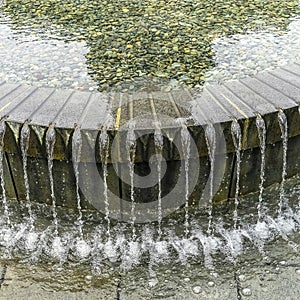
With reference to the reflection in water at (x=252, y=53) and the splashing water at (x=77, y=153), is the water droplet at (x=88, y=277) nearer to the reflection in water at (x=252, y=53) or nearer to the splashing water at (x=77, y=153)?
the splashing water at (x=77, y=153)

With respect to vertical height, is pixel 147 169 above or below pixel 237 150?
below

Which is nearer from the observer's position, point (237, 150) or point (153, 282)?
point (153, 282)

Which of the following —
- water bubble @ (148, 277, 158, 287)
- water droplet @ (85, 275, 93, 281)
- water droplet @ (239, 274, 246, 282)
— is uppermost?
water droplet @ (85, 275, 93, 281)

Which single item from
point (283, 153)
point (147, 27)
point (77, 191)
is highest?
point (147, 27)

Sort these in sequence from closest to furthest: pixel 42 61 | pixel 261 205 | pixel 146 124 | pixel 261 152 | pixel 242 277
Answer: pixel 242 277 → pixel 146 124 → pixel 261 152 → pixel 261 205 → pixel 42 61

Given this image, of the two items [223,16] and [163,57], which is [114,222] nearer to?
[163,57]

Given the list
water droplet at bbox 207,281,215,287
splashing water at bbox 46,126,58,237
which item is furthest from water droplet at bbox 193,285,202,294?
splashing water at bbox 46,126,58,237

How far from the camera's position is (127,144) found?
3.58m

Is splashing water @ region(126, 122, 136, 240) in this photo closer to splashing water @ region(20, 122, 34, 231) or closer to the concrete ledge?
the concrete ledge

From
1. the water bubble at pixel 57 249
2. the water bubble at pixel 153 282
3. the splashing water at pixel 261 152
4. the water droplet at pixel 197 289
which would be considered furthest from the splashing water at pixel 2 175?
the splashing water at pixel 261 152

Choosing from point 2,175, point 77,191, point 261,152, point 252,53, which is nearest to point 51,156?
point 77,191

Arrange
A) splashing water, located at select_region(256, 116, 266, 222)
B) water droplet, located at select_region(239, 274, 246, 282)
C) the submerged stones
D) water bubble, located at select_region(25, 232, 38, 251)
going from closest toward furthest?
water droplet, located at select_region(239, 274, 246, 282) → splashing water, located at select_region(256, 116, 266, 222) → water bubble, located at select_region(25, 232, 38, 251) → the submerged stones

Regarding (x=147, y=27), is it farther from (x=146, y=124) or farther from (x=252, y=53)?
(x=146, y=124)

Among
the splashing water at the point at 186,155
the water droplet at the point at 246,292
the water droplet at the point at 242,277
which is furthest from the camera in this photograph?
the splashing water at the point at 186,155
